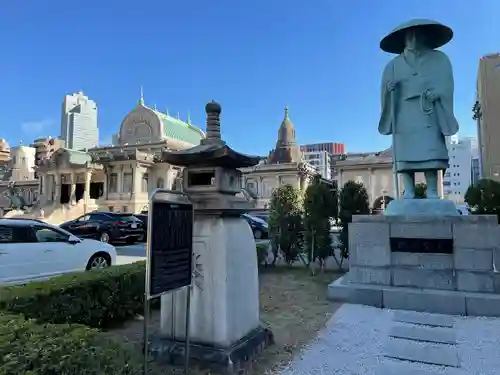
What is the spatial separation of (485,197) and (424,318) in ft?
13.7

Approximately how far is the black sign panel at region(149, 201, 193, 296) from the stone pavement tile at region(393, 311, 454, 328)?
146 inches

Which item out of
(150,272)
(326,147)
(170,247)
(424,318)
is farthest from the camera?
(326,147)

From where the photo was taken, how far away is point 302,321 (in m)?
5.51

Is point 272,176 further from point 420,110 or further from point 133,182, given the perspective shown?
point 420,110

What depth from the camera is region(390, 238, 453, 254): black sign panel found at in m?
6.18

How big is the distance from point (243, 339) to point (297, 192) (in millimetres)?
6381

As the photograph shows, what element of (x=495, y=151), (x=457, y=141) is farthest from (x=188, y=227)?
(x=457, y=141)

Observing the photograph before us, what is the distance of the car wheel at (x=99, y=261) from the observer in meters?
8.98

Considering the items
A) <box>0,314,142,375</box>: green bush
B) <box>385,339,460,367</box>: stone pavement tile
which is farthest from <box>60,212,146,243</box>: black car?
<box>0,314,142,375</box>: green bush

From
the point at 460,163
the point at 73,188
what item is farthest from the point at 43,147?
the point at 460,163

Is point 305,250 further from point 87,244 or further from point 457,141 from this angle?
point 457,141

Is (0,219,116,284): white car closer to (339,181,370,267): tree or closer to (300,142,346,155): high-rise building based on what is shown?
(339,181,370,267): tree

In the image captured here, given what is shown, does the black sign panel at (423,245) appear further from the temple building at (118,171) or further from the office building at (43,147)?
the office building at (43,147)

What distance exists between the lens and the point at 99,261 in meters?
9.26
